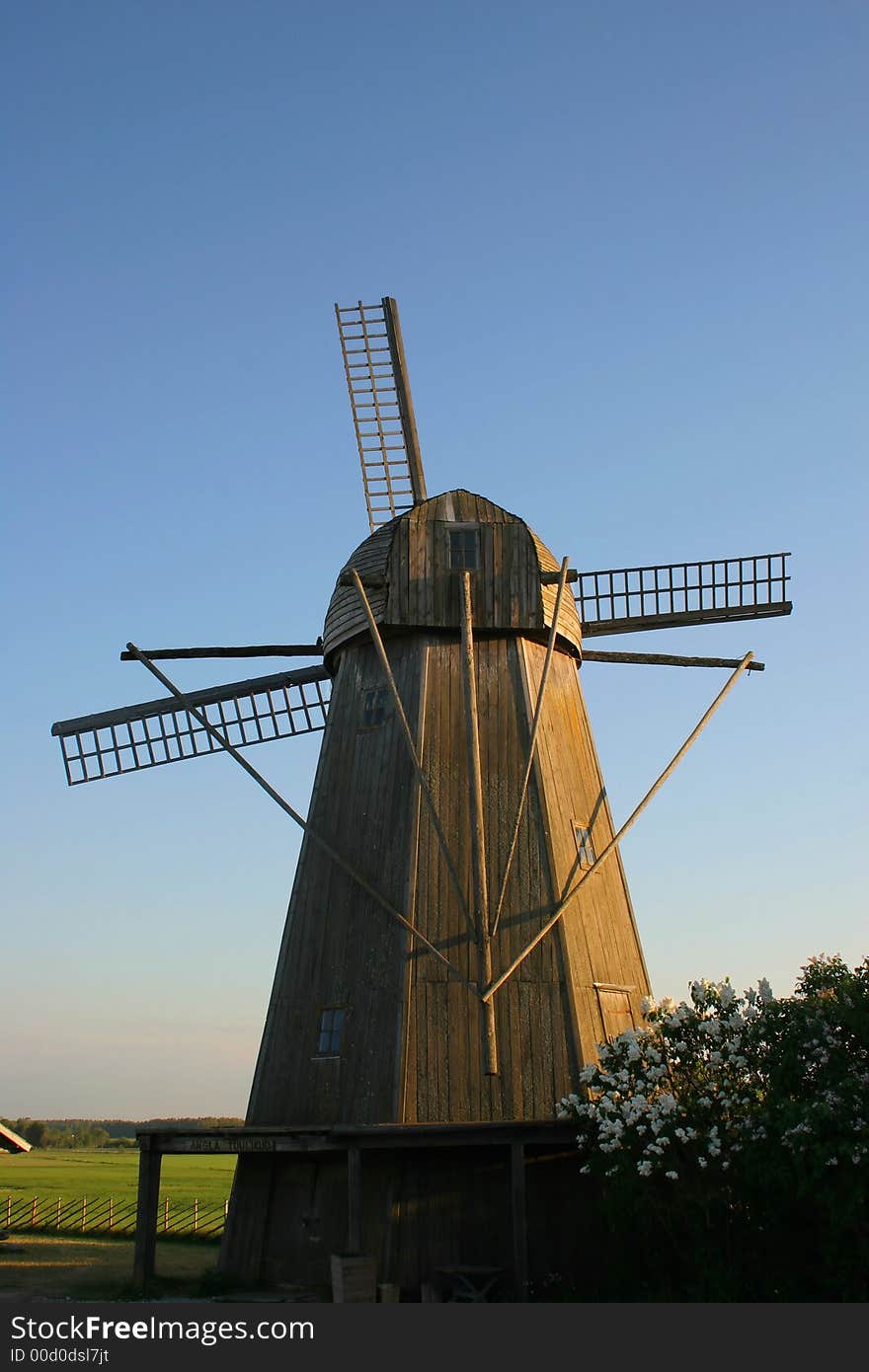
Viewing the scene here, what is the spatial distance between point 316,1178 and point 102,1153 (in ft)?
220

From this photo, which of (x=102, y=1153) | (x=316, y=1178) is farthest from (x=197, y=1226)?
(x=102, y=1153)

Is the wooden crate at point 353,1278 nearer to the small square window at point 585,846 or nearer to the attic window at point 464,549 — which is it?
the small square window at point 585,846

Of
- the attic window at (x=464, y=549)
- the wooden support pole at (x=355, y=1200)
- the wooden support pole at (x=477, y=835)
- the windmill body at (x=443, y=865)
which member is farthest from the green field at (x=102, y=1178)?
the attic window at (x=464, y=549)

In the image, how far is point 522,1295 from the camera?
16.0 metres

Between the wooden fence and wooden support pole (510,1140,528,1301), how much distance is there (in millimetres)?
15239

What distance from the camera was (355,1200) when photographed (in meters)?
16.6

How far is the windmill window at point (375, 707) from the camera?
20.6 meters

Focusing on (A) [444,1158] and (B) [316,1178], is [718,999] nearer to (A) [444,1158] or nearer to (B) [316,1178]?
(A) [444,1158]

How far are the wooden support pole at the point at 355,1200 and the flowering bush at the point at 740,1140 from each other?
8.48 feet

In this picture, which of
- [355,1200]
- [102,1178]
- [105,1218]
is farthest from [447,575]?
[102,1178]

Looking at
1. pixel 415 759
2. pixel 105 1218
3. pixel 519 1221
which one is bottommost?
pixel 519 1221

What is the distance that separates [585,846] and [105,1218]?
20.3m

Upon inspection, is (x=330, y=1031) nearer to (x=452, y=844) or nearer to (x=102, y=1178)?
(x=452, y=844)

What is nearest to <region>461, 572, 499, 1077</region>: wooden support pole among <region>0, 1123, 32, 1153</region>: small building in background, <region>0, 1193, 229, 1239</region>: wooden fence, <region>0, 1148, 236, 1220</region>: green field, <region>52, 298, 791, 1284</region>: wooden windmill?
<region>52, 298, 791, 1284</region>: wooden windmill
